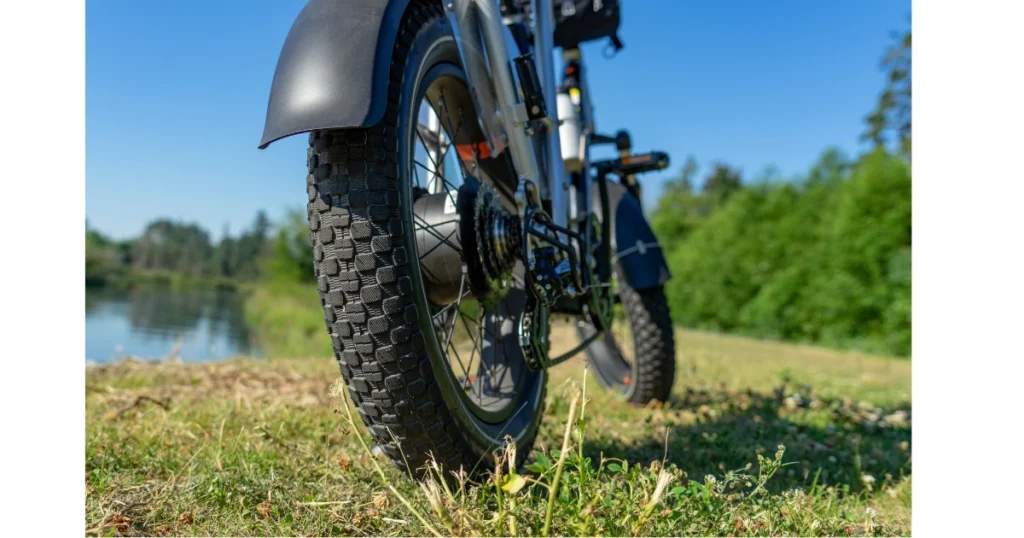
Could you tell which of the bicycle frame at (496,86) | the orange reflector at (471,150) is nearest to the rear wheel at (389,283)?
the bicycle frame at (496,86)

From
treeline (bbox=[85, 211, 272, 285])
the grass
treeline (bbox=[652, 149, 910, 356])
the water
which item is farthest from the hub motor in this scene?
treeline (bbox=[85, 211, 272, 285])

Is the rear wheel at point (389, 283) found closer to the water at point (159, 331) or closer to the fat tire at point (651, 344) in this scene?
the fat tire at point (651, 344)

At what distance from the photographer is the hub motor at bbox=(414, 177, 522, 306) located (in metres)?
1.49

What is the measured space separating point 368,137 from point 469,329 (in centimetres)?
78

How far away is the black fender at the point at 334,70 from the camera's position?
1140 mm

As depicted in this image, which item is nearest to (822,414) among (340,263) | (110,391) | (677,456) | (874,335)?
(677,456)

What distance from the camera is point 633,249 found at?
3.00 m

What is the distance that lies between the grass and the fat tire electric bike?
12 centimetres

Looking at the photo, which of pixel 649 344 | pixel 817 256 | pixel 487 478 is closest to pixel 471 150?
pixel 487 478

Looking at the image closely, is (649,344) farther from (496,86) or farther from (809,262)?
(809,262)

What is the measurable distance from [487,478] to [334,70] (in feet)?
2.90

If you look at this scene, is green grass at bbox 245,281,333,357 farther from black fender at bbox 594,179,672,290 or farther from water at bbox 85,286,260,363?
black fender at bbox 594,179,672,290

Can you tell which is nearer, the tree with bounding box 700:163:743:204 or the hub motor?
the hub motor
